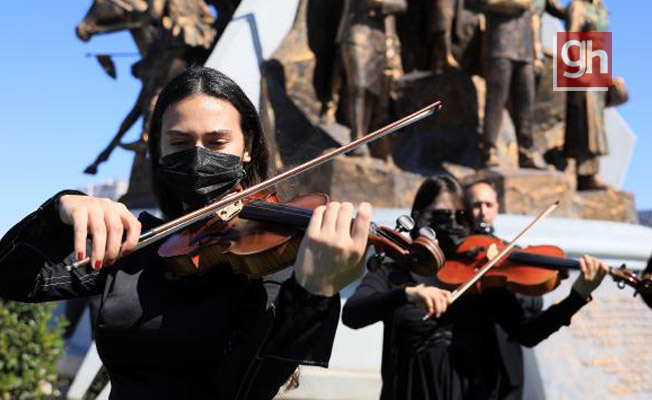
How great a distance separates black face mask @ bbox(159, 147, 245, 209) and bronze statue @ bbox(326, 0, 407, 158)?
4.35 m

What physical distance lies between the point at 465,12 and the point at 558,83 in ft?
3.80

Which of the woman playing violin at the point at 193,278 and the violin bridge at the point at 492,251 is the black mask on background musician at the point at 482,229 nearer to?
the violin bridge at the point at 492,251

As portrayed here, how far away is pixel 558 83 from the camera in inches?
273

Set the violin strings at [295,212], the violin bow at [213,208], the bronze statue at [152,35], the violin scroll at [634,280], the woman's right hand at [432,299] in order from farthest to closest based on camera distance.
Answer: the bronze statue at [152,35] < the violin scroll at [634,280] < the woman's right hand at [432,299] < the violin strings at [295,212] < the violin bow at [213,208]

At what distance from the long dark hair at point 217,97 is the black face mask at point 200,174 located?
0.09 metres

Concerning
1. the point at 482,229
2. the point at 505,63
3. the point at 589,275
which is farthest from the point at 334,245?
the point at 505,63

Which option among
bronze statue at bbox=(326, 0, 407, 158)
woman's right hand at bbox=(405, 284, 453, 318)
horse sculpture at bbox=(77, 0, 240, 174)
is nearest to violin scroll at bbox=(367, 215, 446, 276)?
woman's right hand at bbox=(405, 284, 453, 318)

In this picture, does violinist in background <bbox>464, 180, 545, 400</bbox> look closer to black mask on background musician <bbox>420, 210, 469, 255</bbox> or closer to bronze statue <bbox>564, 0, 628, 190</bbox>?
black mask on background musician <bbox>420, 210, 469, 255</bbox>

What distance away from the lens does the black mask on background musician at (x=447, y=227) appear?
2867 millimetres

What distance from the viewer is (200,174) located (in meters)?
1.33

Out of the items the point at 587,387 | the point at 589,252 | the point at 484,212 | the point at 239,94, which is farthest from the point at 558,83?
the point at 239,94

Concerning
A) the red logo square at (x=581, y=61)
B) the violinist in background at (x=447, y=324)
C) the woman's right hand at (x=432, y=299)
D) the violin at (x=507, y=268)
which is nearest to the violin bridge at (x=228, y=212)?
the woman's right hand at (x=432, y=299)

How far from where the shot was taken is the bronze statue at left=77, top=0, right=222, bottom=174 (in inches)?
278

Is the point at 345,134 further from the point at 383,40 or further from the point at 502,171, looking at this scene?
the point at 502,171
